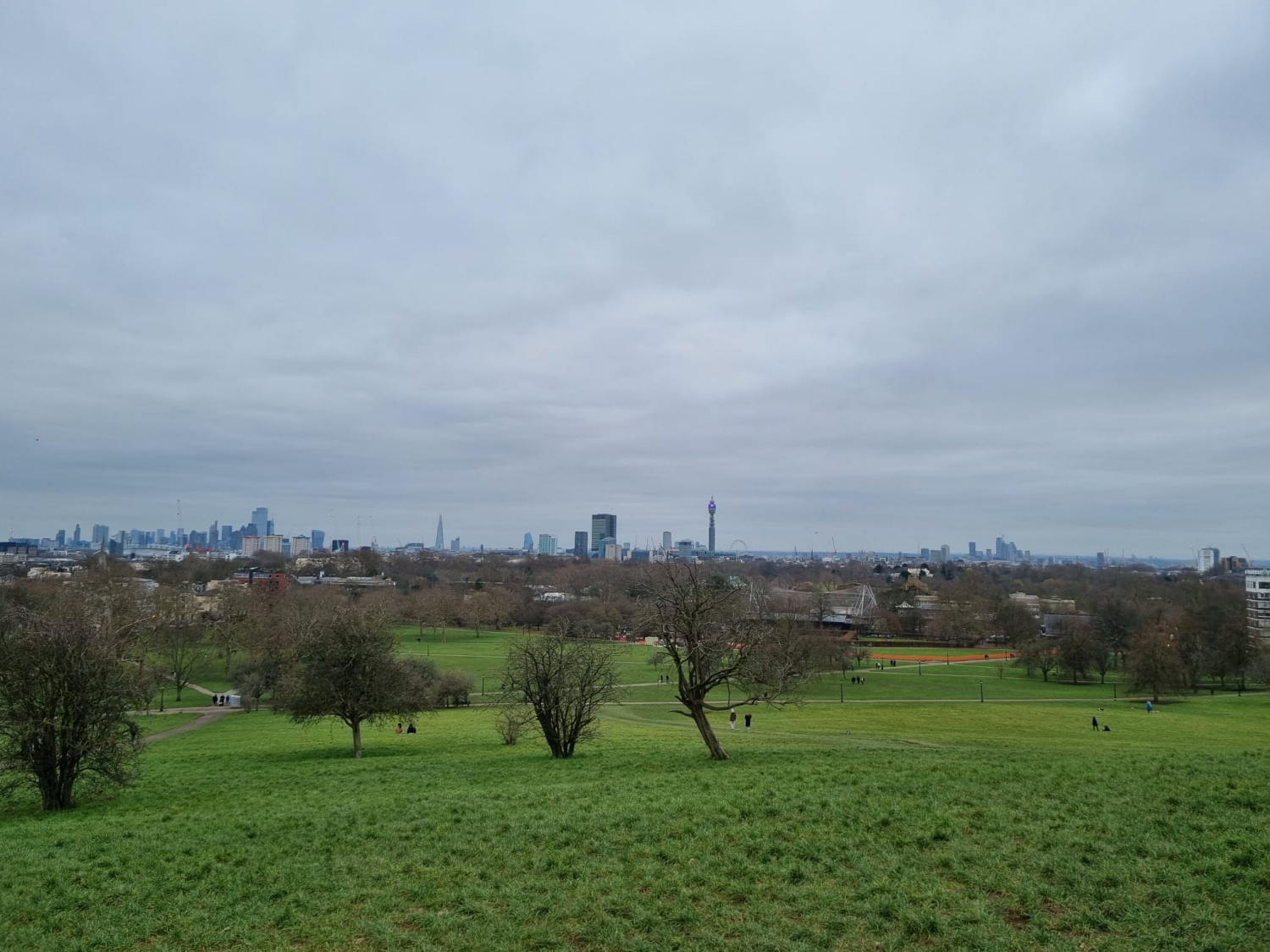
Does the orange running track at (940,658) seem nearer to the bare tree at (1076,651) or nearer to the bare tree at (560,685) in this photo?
the bare tree at (1076,651)

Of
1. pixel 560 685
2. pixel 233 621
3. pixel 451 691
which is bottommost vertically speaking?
pixel 451 691

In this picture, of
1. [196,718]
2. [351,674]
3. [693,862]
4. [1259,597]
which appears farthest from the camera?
[1259,597]

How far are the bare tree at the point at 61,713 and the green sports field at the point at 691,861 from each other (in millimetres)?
1384

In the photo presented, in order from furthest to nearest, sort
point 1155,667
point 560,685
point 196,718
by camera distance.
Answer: point 1155,667, point 196,718, point 560,685

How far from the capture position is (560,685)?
86.8 feet

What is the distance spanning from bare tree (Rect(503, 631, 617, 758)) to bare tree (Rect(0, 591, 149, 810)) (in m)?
12.3

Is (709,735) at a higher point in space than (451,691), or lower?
higher

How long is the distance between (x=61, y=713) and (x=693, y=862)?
16984mm

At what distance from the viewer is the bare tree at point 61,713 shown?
18.2 metres

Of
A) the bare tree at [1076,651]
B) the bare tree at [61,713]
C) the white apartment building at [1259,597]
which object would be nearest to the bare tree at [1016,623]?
the bare tree at [1076,651]

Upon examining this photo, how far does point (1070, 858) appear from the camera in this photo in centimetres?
1008

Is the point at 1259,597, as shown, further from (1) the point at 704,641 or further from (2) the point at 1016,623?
(1) the point at 704,641

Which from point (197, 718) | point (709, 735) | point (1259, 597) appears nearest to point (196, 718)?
point (197, 718)

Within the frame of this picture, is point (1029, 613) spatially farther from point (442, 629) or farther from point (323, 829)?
point (323, 829)
